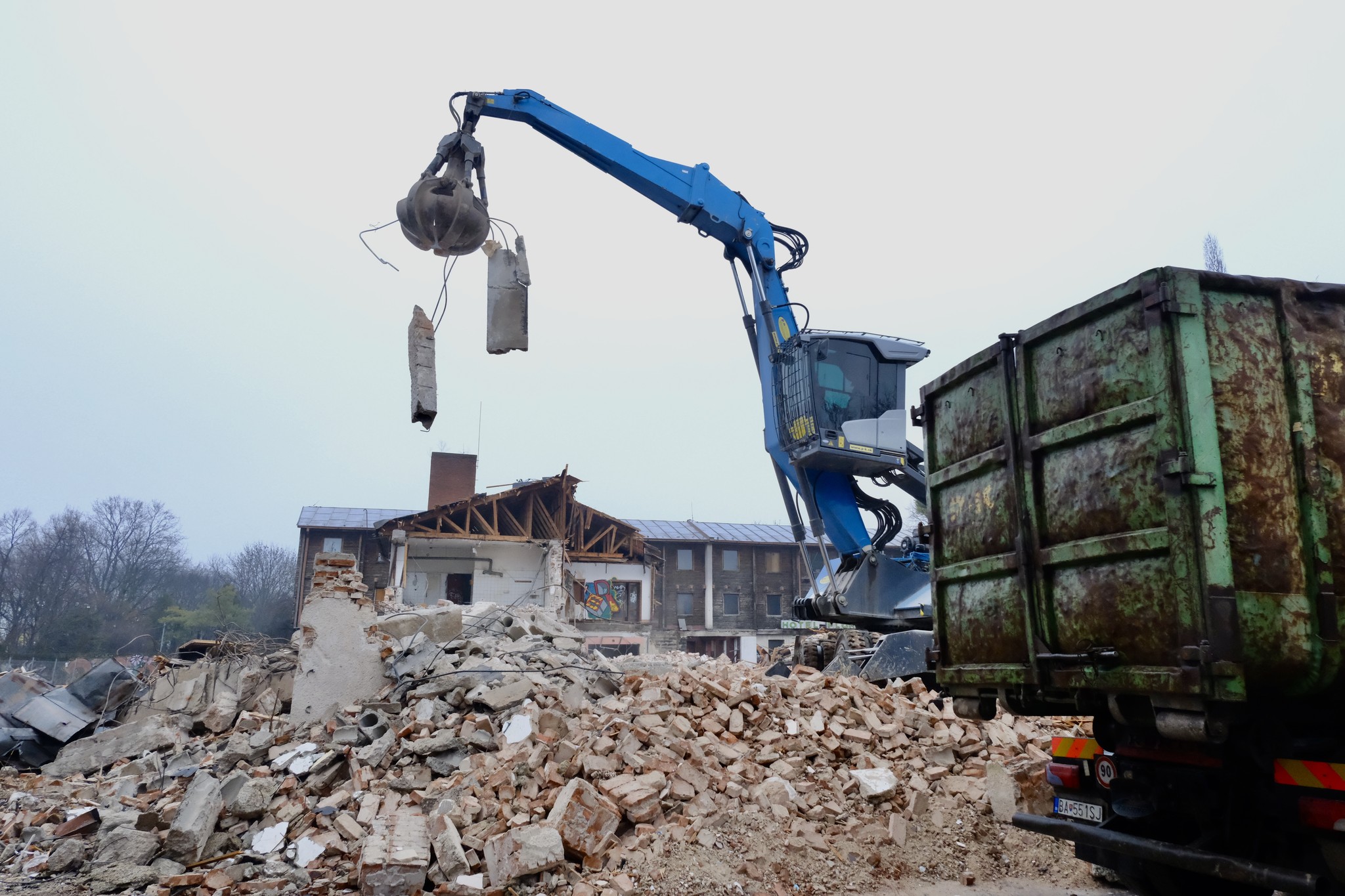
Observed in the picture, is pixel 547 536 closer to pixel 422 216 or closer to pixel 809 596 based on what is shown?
pixel 809 596

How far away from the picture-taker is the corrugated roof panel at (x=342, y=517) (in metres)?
34.1

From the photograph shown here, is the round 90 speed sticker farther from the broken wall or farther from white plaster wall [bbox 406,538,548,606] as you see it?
white plaster wall [bbox 406,538,548,606]

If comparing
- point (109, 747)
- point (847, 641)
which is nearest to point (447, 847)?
point (847, 641)

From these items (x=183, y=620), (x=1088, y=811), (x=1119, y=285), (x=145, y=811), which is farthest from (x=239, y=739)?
(x=183, y=620)

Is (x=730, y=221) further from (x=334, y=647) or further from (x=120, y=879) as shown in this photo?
(x=120, y=879)

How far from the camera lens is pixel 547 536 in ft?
85.6

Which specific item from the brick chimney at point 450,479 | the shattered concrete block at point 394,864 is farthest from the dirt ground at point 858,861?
the brick chimney at point 450,479

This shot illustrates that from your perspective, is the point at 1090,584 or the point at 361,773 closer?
the point at 1090,584

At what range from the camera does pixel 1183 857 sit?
3594mm

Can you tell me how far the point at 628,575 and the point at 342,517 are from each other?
41.7 ft

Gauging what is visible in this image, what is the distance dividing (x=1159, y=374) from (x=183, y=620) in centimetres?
4620

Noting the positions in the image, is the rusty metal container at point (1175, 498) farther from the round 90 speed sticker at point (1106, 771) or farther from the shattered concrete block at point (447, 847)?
the shattered concrete block at point (447, 847)

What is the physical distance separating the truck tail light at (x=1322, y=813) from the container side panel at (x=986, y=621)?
119 cm

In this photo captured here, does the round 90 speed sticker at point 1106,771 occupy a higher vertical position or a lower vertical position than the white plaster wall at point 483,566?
lower
